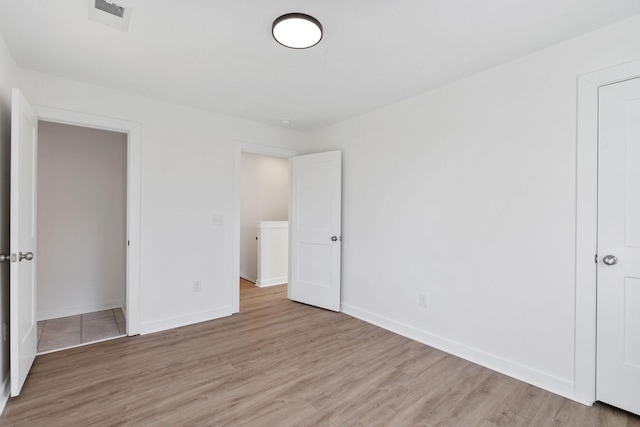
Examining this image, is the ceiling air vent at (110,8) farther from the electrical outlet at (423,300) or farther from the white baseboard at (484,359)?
the white baseboard at (484,359)

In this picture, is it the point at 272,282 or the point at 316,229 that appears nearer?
the point at 316,229

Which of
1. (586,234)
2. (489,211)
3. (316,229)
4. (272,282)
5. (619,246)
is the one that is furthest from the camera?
(272,282)

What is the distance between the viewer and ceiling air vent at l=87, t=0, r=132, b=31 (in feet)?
5.52

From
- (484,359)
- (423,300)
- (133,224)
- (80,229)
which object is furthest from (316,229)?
(80,229)

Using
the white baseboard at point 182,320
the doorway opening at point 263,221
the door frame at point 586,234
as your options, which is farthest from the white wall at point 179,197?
the door frame at point 586,234

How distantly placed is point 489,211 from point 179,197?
2.93 meters

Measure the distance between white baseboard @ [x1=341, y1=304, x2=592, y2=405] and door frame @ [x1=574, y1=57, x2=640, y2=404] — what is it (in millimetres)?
94

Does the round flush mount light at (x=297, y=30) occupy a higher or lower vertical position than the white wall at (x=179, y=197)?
higher

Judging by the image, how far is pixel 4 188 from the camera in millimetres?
2107

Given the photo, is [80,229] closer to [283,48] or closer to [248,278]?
[248,278]

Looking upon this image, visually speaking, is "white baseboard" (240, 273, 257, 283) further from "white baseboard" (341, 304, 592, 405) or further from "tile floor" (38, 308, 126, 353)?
"white baseboard" (341, 304, 592, 405)

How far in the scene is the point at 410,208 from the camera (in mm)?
3000

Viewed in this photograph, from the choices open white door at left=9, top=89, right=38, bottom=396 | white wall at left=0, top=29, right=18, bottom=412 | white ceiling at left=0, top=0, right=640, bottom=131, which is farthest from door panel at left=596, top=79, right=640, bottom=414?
white wall at left=0, top=29, right=18, bottom=412

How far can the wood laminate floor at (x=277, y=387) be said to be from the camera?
70.6 inches
